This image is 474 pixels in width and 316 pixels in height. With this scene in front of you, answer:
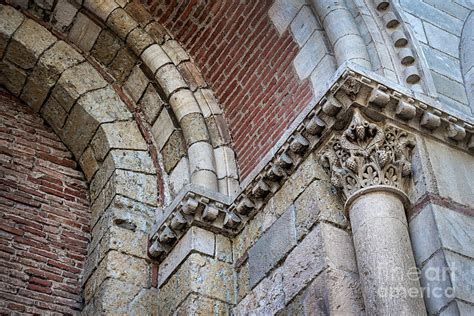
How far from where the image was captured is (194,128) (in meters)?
5.60

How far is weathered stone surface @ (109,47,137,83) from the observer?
6078 mm

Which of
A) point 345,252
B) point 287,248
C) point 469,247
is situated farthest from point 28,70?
point 469,247

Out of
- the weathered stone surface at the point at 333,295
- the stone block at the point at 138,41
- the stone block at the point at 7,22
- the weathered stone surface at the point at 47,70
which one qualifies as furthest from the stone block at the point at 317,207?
the stone block at the point at 7,22

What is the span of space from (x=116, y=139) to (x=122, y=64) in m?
0.68

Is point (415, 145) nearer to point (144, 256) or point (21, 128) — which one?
point (144, 256)

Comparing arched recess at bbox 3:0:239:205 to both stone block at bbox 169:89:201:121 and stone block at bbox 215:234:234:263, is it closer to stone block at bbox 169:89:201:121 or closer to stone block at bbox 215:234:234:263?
stone block at bbox 169:89:201:121

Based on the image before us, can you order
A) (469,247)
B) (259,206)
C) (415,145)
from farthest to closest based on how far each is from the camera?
(259,206) < (415,145) < (469,247)

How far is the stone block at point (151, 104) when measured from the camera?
5.92 metres

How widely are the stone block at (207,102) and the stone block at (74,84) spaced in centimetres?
76

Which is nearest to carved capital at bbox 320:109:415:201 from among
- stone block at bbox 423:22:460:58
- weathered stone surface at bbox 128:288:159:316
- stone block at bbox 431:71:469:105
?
stone block at bbox 431:71:469:105

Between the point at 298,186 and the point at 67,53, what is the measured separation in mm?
2385

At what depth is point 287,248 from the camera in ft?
14.6

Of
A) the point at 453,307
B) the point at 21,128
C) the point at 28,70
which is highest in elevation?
the point at 28,70

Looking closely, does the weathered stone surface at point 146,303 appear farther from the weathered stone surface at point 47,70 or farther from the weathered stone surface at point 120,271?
the weathered stone surface at point 47,70
